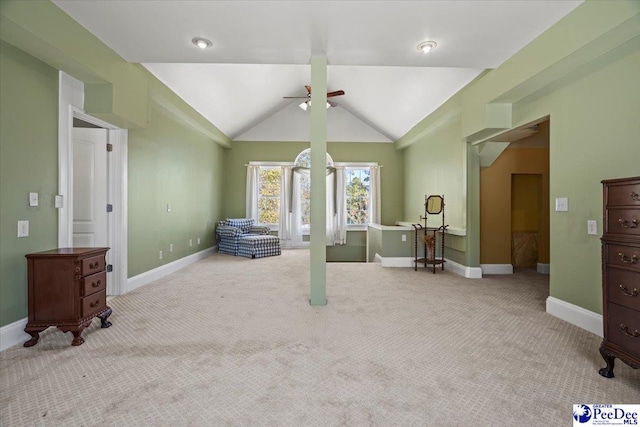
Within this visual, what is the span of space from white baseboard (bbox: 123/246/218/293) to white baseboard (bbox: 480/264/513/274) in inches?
196

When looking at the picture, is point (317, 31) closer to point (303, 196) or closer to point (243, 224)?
point (243, 224)

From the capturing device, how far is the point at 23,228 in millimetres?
2342

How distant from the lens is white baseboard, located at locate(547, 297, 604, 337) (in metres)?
2.44

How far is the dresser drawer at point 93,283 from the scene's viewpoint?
2301 mm

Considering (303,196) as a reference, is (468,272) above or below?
below

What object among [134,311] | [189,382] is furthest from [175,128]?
[189,382]

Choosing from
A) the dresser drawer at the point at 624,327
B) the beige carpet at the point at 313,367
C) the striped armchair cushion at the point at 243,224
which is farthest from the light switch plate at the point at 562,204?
the striped armchair cushion at the point at 243,224

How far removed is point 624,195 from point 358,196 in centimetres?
622

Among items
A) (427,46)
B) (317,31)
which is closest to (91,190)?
(317,31)

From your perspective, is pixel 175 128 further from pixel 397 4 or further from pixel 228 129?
pixel 397 4

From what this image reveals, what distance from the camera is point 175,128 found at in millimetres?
4848

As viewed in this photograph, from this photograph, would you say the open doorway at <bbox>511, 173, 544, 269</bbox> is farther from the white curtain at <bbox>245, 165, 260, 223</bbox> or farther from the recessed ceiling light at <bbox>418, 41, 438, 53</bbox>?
the white curtain at <bbox>245, 165, 260, 223</bbox>

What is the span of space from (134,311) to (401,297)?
9.19ft

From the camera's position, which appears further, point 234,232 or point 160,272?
point 234,232
